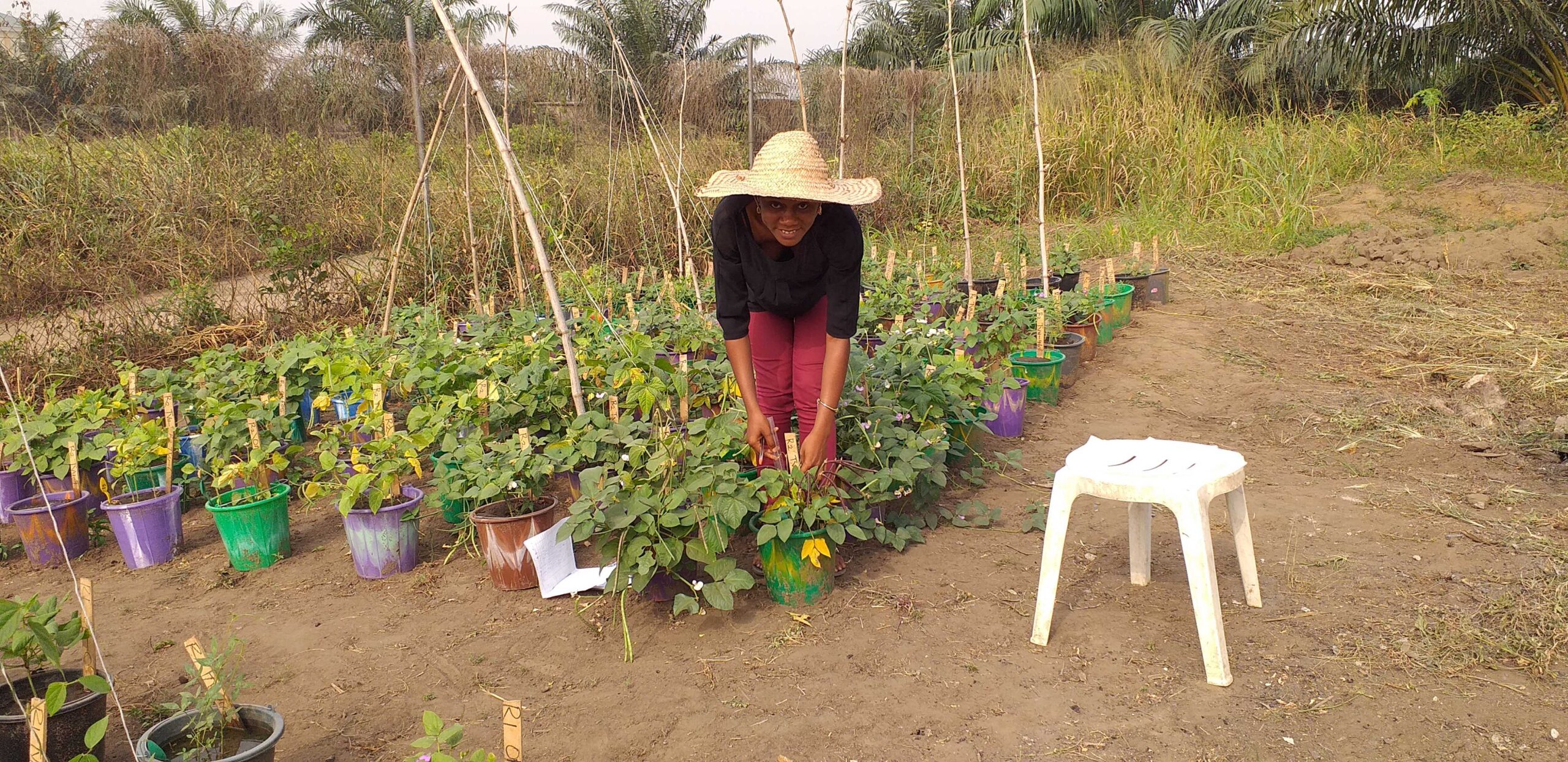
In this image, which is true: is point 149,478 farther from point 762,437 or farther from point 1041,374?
point 1041,374

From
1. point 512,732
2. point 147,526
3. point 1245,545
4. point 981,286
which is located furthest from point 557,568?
point 981,286

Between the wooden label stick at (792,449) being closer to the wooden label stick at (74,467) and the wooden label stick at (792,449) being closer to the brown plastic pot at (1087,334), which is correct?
the wooden label stick at (74,467)

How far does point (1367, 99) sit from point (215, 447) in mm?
12693

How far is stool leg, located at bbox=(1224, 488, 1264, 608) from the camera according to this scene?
7.52ft

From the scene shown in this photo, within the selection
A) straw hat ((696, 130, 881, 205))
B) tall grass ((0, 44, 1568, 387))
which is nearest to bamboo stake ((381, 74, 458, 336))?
tall grass ((0, 44, 1568, 387))

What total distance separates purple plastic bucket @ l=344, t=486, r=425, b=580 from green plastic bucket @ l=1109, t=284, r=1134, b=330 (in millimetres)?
3953

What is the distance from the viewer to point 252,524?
2980 millimetres

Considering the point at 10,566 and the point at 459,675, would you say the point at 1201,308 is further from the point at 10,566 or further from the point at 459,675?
the point at 10,566

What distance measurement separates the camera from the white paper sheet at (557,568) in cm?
256

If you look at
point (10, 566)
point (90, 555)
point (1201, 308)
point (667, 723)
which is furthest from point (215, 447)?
point (1201, 308)

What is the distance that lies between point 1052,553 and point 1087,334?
2.98 metres

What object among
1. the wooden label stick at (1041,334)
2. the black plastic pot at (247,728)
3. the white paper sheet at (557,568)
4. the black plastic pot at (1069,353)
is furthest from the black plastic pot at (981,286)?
the black plastic pot at (247,728)

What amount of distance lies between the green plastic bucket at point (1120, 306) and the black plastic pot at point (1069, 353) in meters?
0.82

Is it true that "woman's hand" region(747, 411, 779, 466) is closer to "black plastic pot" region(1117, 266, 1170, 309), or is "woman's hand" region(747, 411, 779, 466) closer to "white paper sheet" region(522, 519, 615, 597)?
"white paper sheet" region(522, 519, 615, 597)
